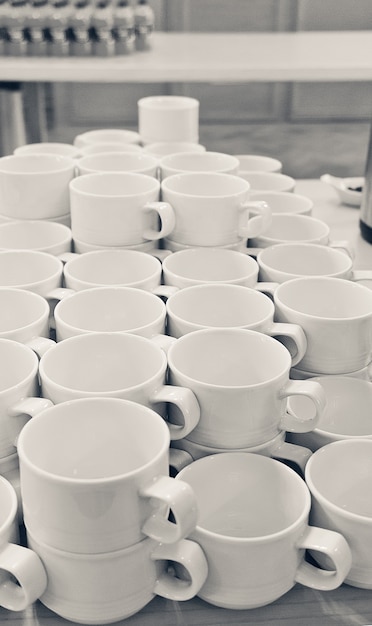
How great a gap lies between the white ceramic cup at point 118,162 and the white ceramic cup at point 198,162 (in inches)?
0.8

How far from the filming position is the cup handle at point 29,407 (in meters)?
0.62

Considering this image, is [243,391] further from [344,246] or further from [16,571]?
[344,246]

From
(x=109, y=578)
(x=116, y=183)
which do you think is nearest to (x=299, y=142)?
(x=116, y=183)

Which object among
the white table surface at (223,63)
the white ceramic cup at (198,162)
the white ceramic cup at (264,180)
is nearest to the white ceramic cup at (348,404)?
the white ceramic cup at (198,162)

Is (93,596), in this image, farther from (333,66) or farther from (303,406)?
(333,66)

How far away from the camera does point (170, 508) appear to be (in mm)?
530

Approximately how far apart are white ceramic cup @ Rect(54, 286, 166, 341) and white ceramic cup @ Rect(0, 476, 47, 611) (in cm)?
29

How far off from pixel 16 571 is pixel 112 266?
482 mm

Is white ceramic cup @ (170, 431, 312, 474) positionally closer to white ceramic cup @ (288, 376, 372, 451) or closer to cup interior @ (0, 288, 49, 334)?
white ceramic cup @ (288, 376, 372, 451)

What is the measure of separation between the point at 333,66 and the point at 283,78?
107 millimetres

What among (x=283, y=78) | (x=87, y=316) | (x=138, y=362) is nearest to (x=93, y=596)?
(x=138, y=362)

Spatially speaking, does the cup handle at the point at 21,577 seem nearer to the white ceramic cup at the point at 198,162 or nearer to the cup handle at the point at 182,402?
the cup handle at the point at 182,402

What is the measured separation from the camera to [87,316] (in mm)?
832

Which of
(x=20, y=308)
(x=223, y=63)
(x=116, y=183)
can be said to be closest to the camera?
(x=20, y=308)
